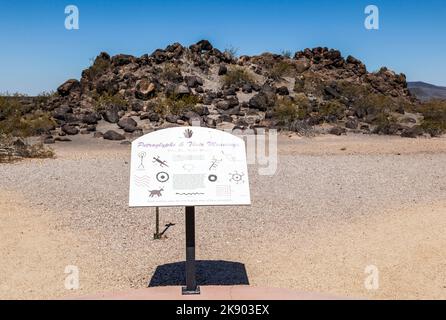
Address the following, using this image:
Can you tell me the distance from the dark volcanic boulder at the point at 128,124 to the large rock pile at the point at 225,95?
46 mm

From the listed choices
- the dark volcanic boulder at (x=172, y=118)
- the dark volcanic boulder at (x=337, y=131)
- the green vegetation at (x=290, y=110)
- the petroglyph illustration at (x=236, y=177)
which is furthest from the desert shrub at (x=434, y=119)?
the petroglyph illustration at (x=236, y=177)

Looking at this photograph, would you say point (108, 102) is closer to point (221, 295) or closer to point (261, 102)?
point (261, 102)

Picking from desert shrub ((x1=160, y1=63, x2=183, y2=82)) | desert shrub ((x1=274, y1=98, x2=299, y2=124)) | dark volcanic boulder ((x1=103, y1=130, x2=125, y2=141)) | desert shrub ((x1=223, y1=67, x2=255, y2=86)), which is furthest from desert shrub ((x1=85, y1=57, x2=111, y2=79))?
dark volcanic boulder ((x1=103, y1=130, x2=125, y2=141))

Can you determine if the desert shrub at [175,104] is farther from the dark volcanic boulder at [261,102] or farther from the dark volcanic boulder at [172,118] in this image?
the dark volcanic boulder at [261,102]

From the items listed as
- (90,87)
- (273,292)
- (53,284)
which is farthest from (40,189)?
(90,87)

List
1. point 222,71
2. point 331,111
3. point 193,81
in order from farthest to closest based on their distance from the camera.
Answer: point 222,71
point 193,81
point 331,111

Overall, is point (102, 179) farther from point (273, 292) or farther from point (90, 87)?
point (90, 87)

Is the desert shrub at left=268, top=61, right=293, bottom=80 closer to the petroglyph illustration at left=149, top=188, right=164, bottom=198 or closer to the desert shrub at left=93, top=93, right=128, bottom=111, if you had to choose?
the desert shrub at left=93, top=93, right=128, bottom=111

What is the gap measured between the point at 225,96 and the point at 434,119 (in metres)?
12.1

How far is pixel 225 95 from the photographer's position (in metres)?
34.8

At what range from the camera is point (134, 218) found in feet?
33.0

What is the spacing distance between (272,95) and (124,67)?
13114 mm

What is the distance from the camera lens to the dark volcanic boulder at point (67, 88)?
122ft

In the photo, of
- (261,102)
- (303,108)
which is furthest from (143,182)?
(303,108)
